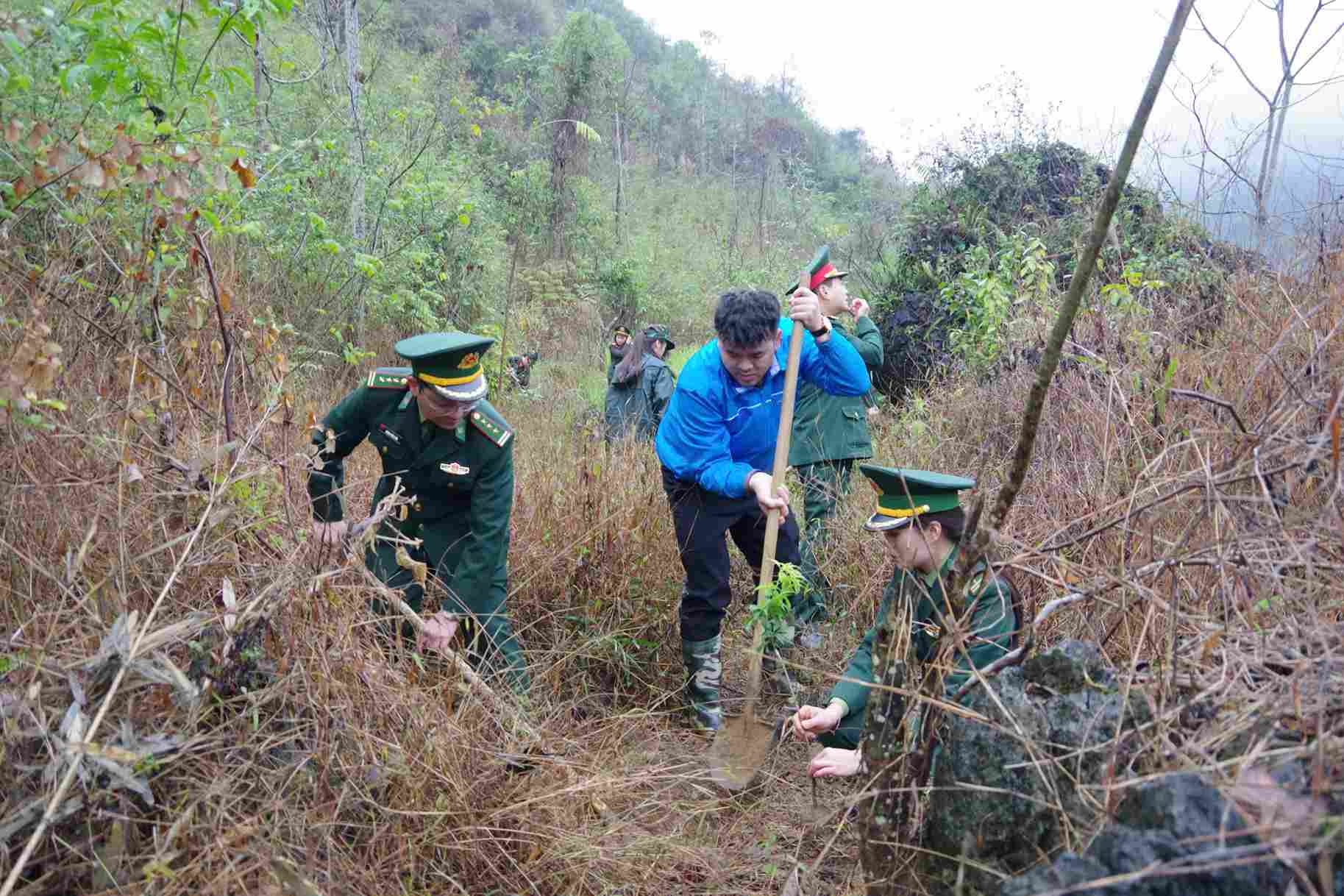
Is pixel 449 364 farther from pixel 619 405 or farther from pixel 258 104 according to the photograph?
pixel 619 405

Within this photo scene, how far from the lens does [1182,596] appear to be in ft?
7.60

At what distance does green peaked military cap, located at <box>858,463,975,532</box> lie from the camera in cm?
272

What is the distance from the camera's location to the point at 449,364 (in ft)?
11.5

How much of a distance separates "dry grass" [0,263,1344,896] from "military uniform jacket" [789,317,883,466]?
5.13ft

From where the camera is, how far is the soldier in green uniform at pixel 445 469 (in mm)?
3543

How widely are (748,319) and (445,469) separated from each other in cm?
137

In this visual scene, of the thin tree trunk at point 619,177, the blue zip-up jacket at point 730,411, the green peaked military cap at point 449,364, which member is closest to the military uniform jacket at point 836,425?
the blue zip-up jacket at point 730,411

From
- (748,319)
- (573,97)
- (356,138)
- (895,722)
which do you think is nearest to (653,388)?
(356,138)

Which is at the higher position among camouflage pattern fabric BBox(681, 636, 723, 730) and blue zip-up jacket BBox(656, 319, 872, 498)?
blue zip-up jacket BBox(656, 319, 872, 498)

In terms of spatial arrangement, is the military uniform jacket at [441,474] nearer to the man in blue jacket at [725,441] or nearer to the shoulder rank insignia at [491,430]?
the shoulder rank insignia at [491,430]

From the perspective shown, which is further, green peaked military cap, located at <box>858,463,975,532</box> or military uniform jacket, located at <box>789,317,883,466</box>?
military uniform jacket, located at <box>789,317,883,466</box>

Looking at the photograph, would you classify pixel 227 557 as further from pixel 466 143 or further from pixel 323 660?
pixel 466 143

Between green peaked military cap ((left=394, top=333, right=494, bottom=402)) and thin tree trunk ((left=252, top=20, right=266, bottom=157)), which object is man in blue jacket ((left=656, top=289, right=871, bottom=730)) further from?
thin tree trunk ((left=252, top=20, right=266, bottom=157))

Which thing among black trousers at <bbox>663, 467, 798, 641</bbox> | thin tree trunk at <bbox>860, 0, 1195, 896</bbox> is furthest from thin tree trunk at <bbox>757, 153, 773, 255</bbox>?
thin tree trunk at <bbox>860, 0, 1195, 896</bbox>
